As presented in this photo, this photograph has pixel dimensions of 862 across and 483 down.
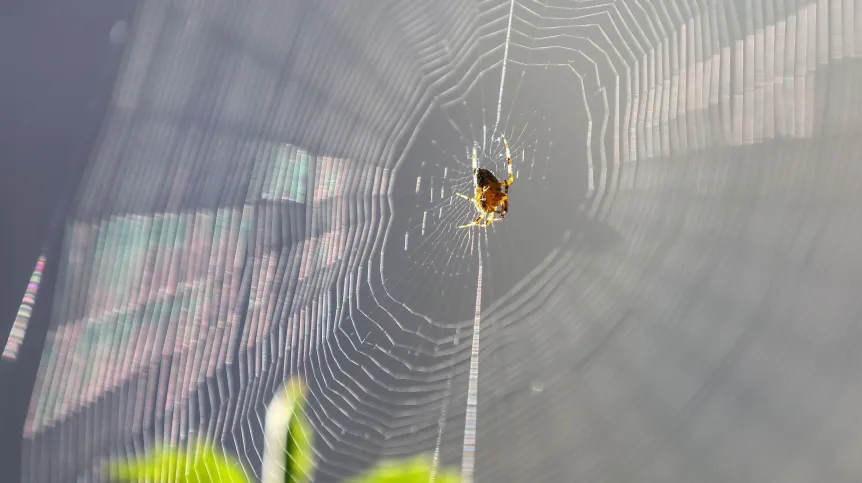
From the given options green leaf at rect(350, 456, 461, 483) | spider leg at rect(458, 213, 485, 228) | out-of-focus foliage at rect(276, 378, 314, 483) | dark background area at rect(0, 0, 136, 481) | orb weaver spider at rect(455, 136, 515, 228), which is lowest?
green leaf at rect(350, 456, 461, 483)

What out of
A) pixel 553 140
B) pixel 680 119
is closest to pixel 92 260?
pixel 553 140

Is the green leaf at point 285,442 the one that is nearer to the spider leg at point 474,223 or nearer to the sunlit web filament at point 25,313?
the spider leg at point 474,223

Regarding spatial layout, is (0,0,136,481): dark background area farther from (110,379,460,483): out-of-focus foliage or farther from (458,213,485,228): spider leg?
(110,379,460,483): out-of-focus foliage

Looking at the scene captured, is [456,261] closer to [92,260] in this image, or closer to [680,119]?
[680,119]

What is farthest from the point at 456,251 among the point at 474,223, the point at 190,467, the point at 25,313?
the point at 190,467

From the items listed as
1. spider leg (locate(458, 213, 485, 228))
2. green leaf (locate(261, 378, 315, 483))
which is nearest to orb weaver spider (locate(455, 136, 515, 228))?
spider leg (locate(458, 213, 485, 228))

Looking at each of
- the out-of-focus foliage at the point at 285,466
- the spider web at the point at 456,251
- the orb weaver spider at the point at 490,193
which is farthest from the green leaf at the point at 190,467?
the orb weaver spider at the point at 490,193

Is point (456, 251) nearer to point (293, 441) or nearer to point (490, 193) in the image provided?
point (490, 193)
